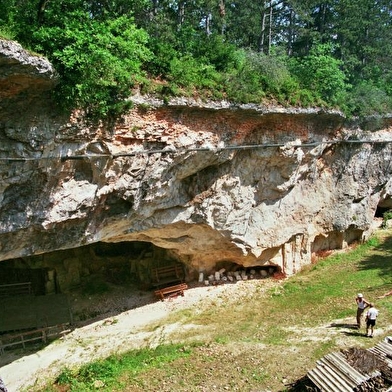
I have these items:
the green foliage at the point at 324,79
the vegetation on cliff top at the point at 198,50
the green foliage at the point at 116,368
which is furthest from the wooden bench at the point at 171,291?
the green foliage at the point at 324,79

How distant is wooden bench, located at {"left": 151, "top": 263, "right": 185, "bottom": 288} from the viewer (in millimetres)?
17562

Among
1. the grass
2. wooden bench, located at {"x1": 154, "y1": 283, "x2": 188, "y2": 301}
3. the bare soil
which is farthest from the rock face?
the grass

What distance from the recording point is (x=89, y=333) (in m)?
14.3

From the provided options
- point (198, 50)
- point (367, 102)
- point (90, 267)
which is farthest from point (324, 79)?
point (90, 267)

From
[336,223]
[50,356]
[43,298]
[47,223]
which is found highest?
[47,223]

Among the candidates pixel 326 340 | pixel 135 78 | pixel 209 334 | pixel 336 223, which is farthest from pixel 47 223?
pixel 336 223

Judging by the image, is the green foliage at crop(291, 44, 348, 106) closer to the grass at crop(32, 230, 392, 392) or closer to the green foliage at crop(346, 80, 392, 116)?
the green foliage at crop(346, 80, 392, 116)

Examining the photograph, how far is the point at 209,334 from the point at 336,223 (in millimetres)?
9593

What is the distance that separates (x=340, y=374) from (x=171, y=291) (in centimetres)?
863

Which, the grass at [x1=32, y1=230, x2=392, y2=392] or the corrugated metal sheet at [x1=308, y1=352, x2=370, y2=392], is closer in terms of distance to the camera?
the corrugated metal sheet at [x1=308, y1=352, x2=370, y2=392]

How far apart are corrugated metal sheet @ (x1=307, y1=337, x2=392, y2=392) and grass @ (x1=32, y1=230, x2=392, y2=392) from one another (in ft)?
3.28

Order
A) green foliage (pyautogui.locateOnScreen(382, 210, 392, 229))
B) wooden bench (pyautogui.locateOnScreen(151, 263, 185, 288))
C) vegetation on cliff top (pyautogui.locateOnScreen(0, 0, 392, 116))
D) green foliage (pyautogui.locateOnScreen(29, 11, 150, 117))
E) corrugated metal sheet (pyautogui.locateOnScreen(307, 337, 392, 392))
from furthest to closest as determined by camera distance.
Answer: green foliage (pyautogui.locateOnScreen(382, 210, 392, 229)) → wooden bench (pyautogui.locateOnScreen(151, 263, 185, 288)) → vegetation on cliff top (pyautogui.locateOnScreen(0, 0, 392, 116)) → green foliage (pyautogui.locateOnScreen(29, 11, 150, 117)) → corrugated metal sheet (pyautogui.locateOnScreen(307, 337, 392, 392))

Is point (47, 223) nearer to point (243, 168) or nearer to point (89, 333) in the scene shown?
point (89, 333)

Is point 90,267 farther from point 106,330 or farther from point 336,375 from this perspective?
point 336,375
